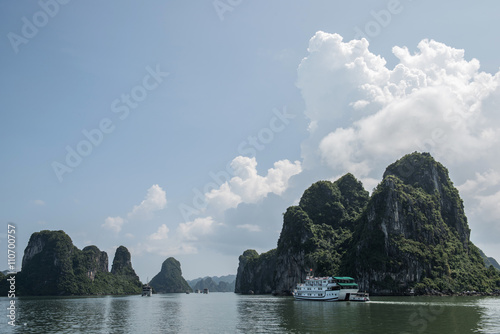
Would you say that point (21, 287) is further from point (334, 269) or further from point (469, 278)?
point (469, 278)

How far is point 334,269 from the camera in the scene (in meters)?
143

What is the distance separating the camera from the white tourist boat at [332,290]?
93.1 meters

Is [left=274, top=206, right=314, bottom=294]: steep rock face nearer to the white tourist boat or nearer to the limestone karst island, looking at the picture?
the limestone karst island

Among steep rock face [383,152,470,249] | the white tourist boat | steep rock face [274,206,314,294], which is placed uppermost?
steep rock face [383,152,470,249]

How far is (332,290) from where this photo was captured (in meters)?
94.6

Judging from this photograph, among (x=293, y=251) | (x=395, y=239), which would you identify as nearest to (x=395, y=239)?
(x=395, y=239)

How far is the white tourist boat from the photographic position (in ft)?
305

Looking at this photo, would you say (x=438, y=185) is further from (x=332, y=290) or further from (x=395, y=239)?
(x=332, y=290)

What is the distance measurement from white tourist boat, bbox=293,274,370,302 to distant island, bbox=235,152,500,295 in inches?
1391

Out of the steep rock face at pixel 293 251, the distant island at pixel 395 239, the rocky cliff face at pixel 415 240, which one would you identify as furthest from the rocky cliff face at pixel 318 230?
the rocky cliff face at pixel 415 240

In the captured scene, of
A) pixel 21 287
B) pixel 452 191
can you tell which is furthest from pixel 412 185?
pixel 21 287

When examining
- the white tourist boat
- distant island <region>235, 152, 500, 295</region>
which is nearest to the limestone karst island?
distant island <region>235, 152, 500, 295</region>

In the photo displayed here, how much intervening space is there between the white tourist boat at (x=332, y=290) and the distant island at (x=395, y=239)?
35338 millimetres

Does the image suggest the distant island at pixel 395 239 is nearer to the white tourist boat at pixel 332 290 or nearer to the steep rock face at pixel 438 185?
the steep rock face at pixel 438 185
